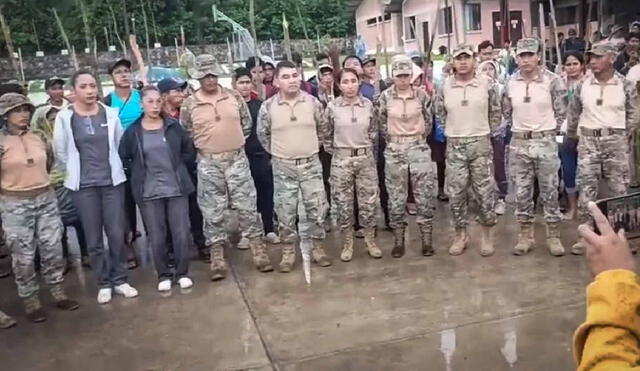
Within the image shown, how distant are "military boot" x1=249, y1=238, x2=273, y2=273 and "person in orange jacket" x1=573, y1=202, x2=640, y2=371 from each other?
3.87m

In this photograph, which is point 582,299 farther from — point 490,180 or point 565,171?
point 565,171

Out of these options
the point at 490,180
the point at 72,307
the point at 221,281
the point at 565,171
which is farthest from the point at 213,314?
the point at 565,171

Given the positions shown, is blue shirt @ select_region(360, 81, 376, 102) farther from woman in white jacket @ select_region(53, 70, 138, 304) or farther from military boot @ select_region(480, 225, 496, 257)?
woman in white jacket @ select_region(53, 70, 138, 304)

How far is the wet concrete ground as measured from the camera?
3.56 m

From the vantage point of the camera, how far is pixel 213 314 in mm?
4289

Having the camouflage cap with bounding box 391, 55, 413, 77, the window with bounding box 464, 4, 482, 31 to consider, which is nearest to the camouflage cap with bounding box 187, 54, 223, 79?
the camouflage cap with bounding box 391, 55, 413, 77

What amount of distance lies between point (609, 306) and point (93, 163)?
378 centimetres

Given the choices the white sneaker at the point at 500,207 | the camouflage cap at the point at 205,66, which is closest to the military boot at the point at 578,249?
the white sneaker at the point at 500,207

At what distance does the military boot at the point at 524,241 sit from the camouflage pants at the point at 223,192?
196 cm

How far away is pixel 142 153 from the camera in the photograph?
4.54 m

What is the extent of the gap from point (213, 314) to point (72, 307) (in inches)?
39.3

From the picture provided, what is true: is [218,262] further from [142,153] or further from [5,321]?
[5,321]

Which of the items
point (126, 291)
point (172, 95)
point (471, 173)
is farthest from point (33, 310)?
point (471, 173)

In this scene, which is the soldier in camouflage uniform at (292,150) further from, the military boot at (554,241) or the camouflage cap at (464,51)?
the military boot at (554,241)
